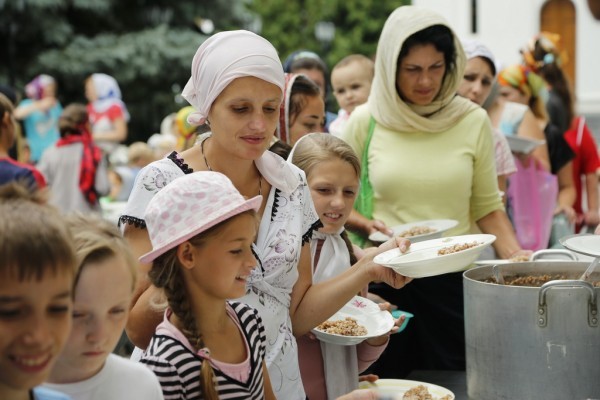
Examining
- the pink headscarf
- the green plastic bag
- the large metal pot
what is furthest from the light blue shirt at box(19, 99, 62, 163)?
the large metal pot

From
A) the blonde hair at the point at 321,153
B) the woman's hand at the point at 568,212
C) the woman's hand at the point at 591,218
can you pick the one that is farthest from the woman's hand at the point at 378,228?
the woman's hand at the point at 591,218

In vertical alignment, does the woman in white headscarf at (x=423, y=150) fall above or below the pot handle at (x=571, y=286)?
above

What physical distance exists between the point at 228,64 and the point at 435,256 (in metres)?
0.74

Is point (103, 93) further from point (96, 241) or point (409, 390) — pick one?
point (96, 241)

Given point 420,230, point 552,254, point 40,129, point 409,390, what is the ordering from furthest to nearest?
point 40,129 → point 420,230 → point 552,254 → point 409,390

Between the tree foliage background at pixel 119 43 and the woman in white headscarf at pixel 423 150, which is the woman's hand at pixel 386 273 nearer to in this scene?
the woman in white headscarf at pixel 423 150

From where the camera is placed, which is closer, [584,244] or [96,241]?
[96,241]

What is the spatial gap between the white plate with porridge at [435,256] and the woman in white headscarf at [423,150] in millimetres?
906

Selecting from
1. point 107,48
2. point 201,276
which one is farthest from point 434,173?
point 107,48

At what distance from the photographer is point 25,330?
1473 mm

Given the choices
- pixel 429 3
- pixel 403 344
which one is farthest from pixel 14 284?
pixel 429 3

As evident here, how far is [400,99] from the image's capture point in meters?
3.88

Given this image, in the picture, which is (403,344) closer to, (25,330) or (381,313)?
(381,313)

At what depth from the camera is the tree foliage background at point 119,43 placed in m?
17.5
